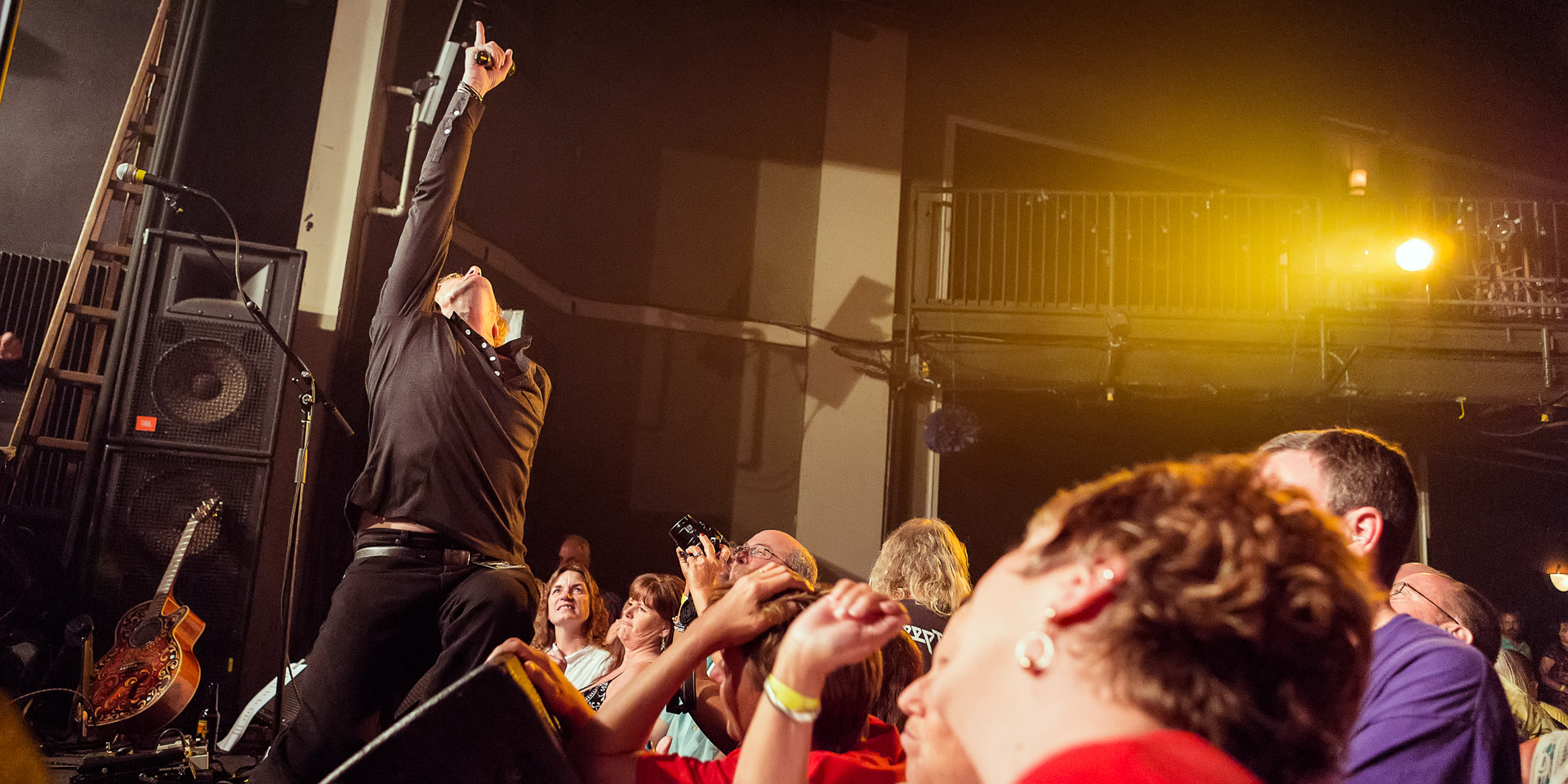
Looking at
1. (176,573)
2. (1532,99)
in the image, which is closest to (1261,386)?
(1532,99)

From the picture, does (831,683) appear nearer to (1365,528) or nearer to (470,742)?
(470,742)

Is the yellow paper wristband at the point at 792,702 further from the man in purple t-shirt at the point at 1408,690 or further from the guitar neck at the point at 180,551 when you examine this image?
the guitar neck at the point at 180,551

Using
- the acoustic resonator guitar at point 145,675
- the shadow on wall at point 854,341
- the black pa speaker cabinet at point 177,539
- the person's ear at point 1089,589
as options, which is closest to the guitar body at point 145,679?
the acoustic resonator guitar at point 145,675

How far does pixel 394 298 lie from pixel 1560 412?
869 centimetres

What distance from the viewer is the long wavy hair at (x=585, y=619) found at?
4223 mm

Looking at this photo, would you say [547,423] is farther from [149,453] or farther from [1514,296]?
[1514,296]

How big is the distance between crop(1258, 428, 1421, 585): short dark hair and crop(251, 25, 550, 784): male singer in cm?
184

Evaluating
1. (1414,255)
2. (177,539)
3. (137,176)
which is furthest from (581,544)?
(1414,255)

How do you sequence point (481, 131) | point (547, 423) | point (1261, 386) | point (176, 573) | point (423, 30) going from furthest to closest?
point (1261, 386) → point (547, 423) → point (481, 131) → point (423, 30) → point (176, 573)

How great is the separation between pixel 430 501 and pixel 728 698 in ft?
3.89

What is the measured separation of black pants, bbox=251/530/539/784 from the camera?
2230mm

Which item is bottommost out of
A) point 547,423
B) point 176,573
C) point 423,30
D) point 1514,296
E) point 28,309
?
point 176,573

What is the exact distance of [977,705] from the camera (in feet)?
2.78

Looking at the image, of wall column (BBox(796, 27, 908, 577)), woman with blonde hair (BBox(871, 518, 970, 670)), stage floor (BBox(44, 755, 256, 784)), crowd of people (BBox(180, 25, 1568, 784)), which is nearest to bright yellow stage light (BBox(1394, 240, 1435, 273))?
wall column (BBox(796, 27, 908, 577))
